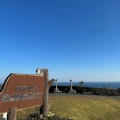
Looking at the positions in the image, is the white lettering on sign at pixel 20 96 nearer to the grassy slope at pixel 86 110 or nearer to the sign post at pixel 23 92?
the sign post at pixel 23 92

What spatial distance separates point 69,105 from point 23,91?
8.58 m

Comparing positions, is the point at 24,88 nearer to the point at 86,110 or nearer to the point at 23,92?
the point at 23,92

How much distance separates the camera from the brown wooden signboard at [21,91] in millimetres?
9156

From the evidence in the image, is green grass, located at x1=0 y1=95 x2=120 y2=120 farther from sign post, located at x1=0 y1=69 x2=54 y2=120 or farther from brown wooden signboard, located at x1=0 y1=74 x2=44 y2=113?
brown wooden signboard, located at x1=0 y1=74 x2=44 y2=113

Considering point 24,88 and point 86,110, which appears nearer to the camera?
point 24,88

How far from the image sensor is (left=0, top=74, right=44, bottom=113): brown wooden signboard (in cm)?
916

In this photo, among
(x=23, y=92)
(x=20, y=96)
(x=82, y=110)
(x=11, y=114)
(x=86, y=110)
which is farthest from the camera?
(x=86, y=110)

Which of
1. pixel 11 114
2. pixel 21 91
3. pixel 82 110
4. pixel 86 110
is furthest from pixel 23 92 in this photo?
pixel 86 110

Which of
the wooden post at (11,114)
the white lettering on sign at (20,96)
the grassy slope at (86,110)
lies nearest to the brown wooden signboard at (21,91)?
the white lettering on sign at (20,96)

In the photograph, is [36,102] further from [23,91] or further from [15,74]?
[15,74]

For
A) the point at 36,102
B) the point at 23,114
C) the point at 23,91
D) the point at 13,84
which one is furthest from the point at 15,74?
the point at 23,114

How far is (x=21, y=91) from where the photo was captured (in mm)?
10023

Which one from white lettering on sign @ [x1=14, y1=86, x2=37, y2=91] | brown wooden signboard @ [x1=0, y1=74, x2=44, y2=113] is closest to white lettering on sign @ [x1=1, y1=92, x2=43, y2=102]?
brown wooden signboard @ [x1=0, y1=74, x2=44, y2=113]

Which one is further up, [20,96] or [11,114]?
[20,96]
